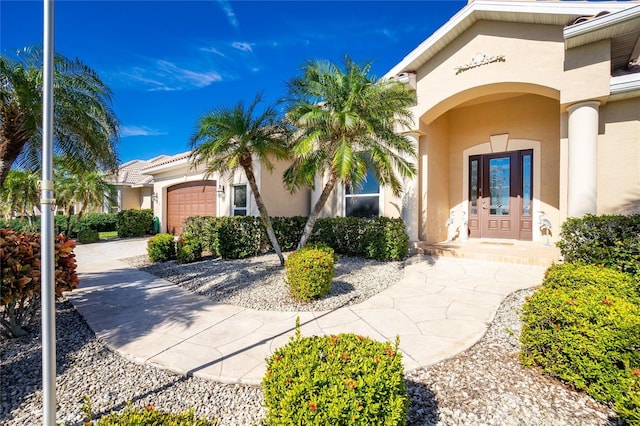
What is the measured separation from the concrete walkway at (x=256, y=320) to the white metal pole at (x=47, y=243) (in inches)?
53.3

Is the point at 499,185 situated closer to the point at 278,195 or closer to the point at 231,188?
the point at 278,195

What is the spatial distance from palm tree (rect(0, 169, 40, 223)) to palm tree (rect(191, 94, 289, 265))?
1017cm

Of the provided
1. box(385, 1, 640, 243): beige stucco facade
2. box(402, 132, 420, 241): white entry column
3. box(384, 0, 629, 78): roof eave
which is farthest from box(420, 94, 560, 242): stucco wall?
box(384, 0, 629, 78): roof eave

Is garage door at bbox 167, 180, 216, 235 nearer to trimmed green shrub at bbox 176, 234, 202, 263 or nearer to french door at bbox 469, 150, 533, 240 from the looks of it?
trimmed green shrub at bbox 176, 234, 202, 263

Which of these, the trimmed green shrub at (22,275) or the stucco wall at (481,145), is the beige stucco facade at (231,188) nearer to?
the trimmed green shrub at (22,275)

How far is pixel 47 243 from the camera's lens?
2199 millimetres

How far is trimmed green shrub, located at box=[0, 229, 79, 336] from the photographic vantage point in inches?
150

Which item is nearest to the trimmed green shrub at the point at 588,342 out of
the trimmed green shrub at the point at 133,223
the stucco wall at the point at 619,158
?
the stucco wall at the point at 619,158

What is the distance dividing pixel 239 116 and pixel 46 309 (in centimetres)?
591

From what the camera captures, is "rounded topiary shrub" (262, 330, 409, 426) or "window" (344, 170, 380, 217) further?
"window" (344, 170, 380, 217)

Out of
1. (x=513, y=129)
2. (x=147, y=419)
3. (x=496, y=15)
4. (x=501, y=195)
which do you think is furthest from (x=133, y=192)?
→ (x=147, y=419)

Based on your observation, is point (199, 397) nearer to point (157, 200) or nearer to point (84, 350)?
point (84, 350)

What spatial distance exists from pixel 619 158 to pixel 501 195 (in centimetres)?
356

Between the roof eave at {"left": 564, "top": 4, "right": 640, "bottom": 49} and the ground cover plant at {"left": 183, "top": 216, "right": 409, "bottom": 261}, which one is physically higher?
the roof eave at {"left": 564, "top": 4, "right": 640, "bottom": 49}
